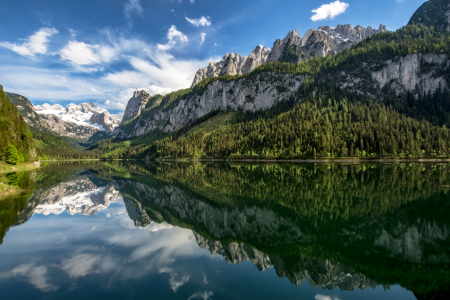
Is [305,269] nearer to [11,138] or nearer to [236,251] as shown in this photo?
[236,251]

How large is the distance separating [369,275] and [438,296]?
241cm

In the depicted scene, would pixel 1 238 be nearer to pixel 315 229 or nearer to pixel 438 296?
pixel 315 229

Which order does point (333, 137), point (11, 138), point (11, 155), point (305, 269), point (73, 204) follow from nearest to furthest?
point (305, 269)
point (73, 204)
point (11, 155)
point (11, 138)
point (333, 137)

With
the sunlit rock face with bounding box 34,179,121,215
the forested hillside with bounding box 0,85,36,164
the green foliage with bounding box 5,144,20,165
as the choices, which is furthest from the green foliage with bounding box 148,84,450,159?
the sunlit rock face with bounding box 34,179,121,215

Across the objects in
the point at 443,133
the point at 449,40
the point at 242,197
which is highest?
the point at 449,40

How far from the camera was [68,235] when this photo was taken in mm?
16984

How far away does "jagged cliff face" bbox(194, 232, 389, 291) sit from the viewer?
1005cm

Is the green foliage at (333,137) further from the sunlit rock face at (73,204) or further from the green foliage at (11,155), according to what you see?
the sunlit rock face at (73,204)

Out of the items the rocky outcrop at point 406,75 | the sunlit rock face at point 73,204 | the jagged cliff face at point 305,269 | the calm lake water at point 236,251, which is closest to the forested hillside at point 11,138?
the sunlit rock face at point 73,204

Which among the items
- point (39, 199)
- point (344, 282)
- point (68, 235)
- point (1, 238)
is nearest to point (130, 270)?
point (68, 235)

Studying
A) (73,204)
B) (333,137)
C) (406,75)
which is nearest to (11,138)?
(73,204)

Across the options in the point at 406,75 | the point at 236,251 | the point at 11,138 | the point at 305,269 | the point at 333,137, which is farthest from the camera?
the point at 406,75

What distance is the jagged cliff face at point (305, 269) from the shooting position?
10.0 m

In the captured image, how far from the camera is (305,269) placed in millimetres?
11172
